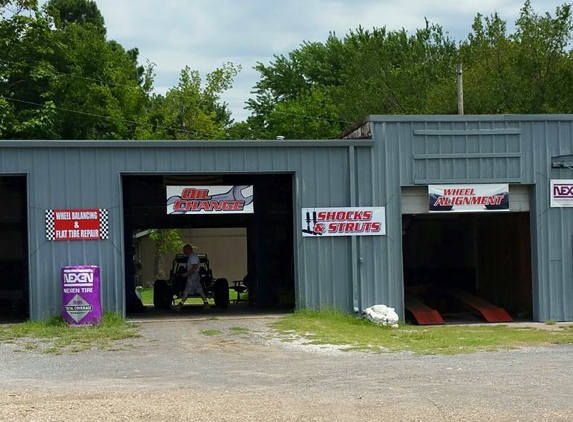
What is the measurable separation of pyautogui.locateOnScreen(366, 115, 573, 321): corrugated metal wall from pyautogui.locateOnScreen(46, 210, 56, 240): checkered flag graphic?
7006 millimetres

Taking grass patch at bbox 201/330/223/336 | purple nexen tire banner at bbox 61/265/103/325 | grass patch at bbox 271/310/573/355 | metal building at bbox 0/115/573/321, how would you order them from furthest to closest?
metal building at bbox 0/115/573/321 → purple nexen tire banner at bbox 61/265/103/325 → grass patch at bbox 201/330/223/336 → grass patch at bbox 271/310/573/355

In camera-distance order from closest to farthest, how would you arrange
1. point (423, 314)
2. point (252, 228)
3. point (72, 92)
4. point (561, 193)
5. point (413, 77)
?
point (561, 193) < point (423, 314) < point (252, 228) < point (72, 92) < point (413, 77)

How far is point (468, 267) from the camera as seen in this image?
2923 cm

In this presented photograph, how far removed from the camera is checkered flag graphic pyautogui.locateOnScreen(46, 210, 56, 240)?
20.2 meters

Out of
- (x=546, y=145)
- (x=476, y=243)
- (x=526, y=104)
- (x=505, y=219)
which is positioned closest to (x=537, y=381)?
(x=546, y=145)

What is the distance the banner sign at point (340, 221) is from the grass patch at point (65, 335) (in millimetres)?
4589

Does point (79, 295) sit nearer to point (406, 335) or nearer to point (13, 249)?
point (406, 335)

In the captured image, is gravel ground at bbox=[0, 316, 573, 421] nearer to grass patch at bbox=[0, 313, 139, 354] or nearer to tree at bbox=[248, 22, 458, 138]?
grass patch at bbox=[0, 313, 139, 354]

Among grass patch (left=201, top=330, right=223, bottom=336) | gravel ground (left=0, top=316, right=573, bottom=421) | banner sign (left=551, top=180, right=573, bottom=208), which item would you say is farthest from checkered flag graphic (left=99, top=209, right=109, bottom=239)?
banner sign (left=551, top=180, right=573, bottom=208)

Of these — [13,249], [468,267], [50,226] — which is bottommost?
[468,267]

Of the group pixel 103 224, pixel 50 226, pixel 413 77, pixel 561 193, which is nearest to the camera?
pixel 50 226

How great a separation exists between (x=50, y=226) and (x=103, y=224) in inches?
44.1

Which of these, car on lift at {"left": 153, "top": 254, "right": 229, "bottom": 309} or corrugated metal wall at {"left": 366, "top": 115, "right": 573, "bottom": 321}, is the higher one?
corrugated metal wall at {"left": 366, "top": 115, "right": 573, "bottom": 321}

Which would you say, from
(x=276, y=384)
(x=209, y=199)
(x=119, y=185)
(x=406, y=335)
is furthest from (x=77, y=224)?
(x=276, y=384)
